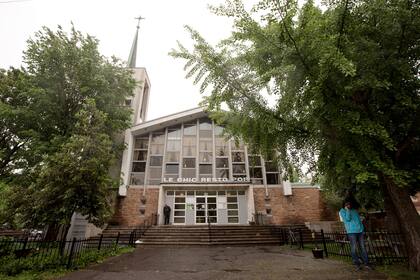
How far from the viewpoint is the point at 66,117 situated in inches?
500

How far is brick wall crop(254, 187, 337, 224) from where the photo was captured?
16703 millimetres

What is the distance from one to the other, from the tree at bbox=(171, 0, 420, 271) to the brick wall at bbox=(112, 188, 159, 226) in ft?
41.3

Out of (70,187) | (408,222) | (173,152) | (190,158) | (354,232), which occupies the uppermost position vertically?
(173,152)

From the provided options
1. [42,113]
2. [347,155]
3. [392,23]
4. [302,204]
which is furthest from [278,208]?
[42,113]

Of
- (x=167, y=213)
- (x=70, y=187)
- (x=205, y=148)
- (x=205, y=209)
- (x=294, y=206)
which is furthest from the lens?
(x=205, y=148)

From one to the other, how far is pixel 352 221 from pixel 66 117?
1417 cm

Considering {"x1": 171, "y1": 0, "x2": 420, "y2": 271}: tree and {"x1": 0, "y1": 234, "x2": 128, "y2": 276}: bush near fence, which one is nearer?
{"x1": 171, "y1": 0, "x2": 420, "y2": 271}: tree

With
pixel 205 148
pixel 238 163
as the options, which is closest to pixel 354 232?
pixel 238 163

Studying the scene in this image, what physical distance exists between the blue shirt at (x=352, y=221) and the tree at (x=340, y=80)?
0.86m

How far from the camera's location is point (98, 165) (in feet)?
25.2

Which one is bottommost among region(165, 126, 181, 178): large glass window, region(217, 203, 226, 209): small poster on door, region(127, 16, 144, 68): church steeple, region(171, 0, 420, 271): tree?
region(217, 203, 226, 209): small poster on door

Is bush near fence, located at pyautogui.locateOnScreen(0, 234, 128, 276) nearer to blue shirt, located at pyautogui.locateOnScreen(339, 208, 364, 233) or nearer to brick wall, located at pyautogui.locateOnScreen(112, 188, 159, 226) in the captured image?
blue shirt, located at pyautogui.locateOnScreen(339, 208, 364, 233)

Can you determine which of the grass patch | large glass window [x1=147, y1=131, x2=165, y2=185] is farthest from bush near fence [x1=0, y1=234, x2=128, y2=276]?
large glass window [x1=147, y1=131, x2=165, y2=185]

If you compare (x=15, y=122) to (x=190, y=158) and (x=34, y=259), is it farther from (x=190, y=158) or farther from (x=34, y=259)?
(x=190, y=158)
